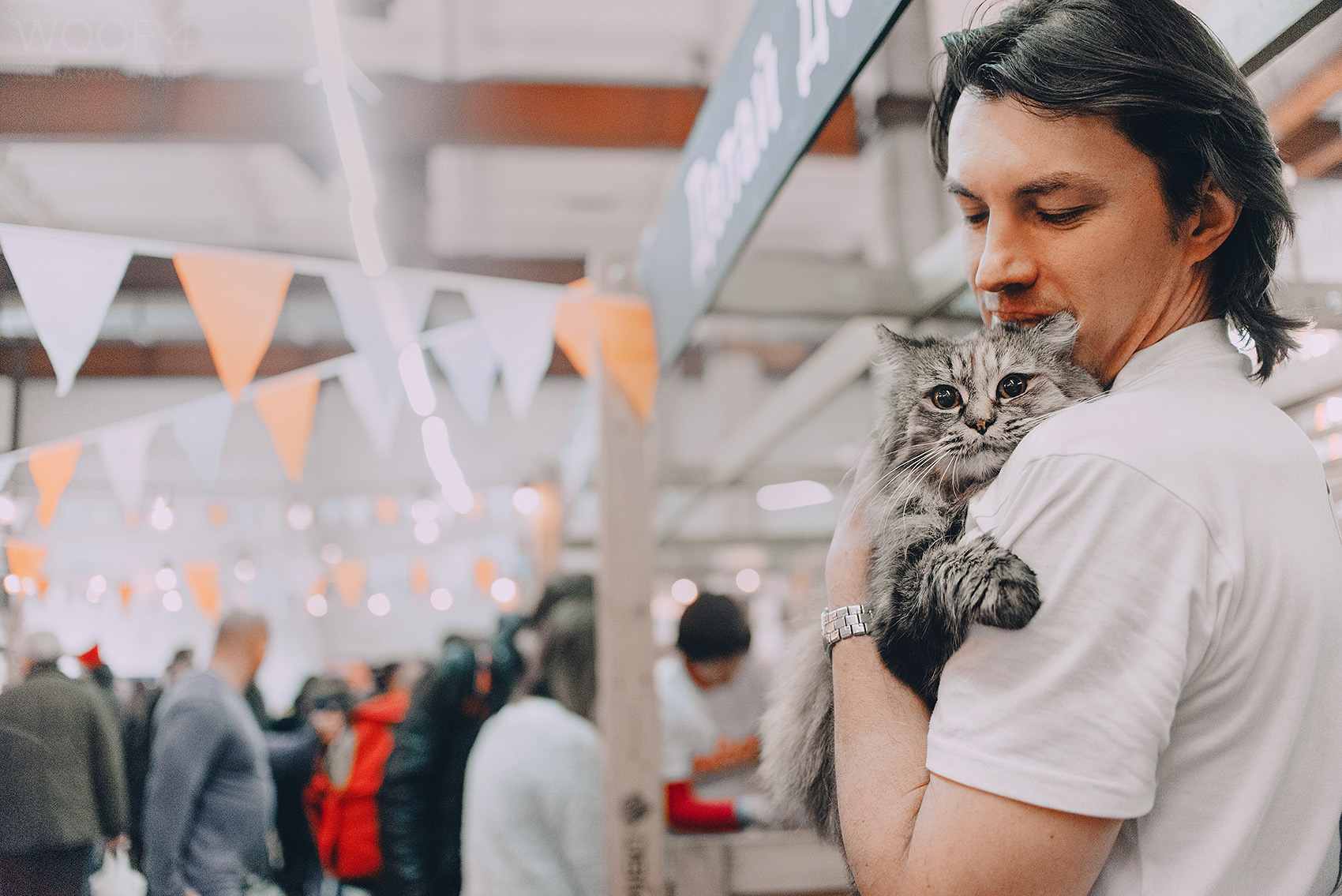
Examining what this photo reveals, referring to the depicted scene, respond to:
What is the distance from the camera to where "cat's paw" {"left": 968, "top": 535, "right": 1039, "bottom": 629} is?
0.65 meters

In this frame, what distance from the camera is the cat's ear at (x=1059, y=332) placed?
31.5 inches

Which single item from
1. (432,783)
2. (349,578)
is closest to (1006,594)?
(432,783)

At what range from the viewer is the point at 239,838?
2875 mm

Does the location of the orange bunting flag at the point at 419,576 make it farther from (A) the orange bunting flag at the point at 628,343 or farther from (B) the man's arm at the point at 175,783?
(A) the orange bunting flag at the point at 628,343

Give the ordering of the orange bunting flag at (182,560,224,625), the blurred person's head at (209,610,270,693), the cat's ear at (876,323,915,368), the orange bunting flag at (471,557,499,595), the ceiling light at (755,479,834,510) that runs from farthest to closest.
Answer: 1. the ceiling light at (755,479,834,510)
2. the orange bunting flag at (471,557,499,595)
3. the orange bunting flag at (182,560,224,625)
4. the blurred person's head at (209,610,270,693)
5. the cat's ear at (876,323,915,368)

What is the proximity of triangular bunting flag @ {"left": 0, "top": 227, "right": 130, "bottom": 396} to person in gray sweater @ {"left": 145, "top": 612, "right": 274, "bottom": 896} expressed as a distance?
1.24 metres

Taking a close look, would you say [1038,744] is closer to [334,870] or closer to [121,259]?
[121,259]

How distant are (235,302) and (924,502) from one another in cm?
223

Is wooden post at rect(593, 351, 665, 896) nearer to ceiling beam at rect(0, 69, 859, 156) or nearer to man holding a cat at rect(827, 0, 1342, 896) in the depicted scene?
man holding a cat at rect(827, 0, 1342, 896)

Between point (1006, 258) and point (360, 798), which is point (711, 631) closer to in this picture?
point (360, 798)

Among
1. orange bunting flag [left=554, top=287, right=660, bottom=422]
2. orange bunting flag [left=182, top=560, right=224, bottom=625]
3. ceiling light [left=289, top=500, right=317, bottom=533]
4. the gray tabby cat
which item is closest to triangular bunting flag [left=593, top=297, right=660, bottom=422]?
orange bunting flag [left=554, top=287, right=660, bottom=422]

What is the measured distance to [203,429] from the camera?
3.35 m

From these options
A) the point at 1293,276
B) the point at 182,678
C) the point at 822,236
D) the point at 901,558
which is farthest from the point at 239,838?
the point at 822,236

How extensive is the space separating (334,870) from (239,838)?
773 mm
